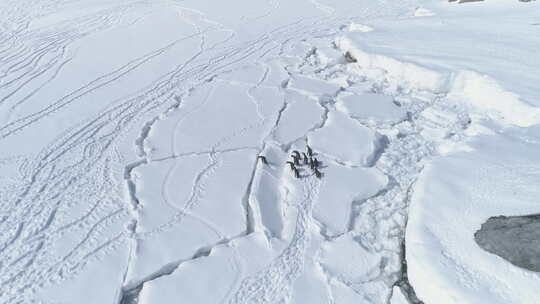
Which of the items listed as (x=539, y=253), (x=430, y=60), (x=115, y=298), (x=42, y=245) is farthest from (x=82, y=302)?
(x=430, y=60)

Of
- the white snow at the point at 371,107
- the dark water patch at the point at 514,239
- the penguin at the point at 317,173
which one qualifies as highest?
the dark water patch at the point at 514,239

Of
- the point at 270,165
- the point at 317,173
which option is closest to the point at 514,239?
the point at 317,173

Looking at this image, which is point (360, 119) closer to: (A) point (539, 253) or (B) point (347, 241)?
(B) point (347, 241)

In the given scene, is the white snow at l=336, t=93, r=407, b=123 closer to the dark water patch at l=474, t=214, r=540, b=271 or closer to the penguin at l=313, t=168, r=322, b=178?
the penguin at l=313, t=168, r=322, b=178

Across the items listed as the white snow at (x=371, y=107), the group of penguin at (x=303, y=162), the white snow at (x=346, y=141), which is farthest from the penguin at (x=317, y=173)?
the white snow at (x=371, y=107)

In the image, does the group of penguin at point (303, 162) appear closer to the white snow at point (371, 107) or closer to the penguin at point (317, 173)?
the penguin at point (317, 173)

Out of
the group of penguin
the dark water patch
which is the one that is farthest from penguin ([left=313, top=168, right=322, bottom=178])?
Result: the dark water patch

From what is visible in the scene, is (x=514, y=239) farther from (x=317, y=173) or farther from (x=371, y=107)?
(x=371, y=107)
